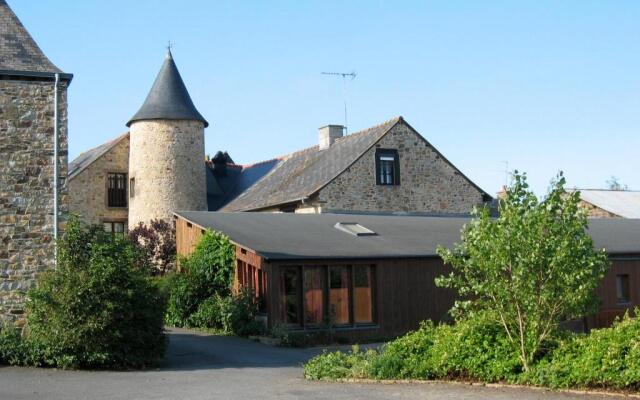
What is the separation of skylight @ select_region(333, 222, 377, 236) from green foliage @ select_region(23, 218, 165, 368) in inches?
384

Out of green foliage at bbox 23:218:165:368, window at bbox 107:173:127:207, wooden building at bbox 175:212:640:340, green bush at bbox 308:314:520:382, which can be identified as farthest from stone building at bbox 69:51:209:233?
green bush at bbox 308:314:520:382

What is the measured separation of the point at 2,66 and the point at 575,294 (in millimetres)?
11923

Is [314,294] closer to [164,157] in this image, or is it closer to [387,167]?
[387,167]

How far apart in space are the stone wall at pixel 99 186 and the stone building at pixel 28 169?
74.8 ft

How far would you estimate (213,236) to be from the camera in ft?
80.3

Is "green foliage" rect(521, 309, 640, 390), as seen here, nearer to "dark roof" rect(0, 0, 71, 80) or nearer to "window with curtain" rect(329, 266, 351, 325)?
"window with curtain" rect(329, 266, 351, 325)

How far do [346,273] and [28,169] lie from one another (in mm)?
9201

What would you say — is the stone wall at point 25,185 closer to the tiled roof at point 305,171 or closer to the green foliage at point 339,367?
the green foliage at point 339,367

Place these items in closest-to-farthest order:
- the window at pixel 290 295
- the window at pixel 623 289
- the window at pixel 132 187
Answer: the window at pixel 290 295 < the window at pixel 623 289 < the window at pixel 132 187

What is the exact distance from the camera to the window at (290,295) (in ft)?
71.9

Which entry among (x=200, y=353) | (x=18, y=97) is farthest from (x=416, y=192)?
(x=18, y=97)

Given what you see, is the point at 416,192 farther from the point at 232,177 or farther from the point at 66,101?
the point at 66,101

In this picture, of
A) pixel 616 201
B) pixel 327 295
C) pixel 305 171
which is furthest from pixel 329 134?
pixel 616 201

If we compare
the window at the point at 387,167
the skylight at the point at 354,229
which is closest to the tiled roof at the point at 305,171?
the window at the point at 387,167
